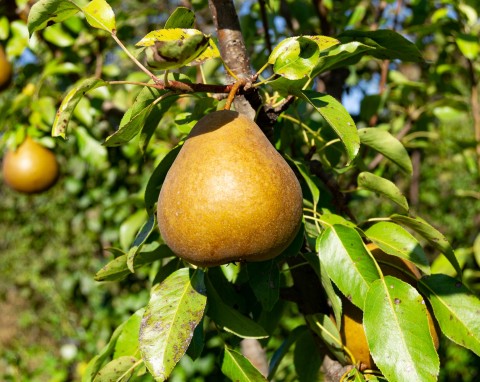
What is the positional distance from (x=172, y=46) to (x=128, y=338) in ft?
1.83

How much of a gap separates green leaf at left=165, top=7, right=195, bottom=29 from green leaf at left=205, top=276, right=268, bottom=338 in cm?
41

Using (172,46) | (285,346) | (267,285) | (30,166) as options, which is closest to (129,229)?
(285,346)

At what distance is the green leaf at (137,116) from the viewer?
869 millimetres

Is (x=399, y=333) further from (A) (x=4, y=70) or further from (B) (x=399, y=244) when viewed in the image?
(A) (x=4, y=70)

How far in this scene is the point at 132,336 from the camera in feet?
3.50

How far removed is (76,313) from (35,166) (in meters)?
2.06

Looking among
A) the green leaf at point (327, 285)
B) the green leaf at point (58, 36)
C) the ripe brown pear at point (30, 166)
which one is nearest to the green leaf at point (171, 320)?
the green leaf at point (327, 285)

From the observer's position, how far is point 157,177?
1.01 m

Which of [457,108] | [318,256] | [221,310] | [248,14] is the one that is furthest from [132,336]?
[457,108]

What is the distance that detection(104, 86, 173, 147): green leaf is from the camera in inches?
34.2

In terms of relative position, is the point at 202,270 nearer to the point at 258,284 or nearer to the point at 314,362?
the point at 258,284

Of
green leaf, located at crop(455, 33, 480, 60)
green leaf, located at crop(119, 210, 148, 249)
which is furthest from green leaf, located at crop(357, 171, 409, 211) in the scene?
green leaf, located at crop(455, 33, 480, 60)

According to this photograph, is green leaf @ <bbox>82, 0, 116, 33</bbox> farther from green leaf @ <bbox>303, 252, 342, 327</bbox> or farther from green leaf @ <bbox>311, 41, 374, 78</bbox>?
green leaf @ <bbox>303, 252, 342, 327</bbox>

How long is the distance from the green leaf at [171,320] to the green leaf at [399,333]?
0.25m
